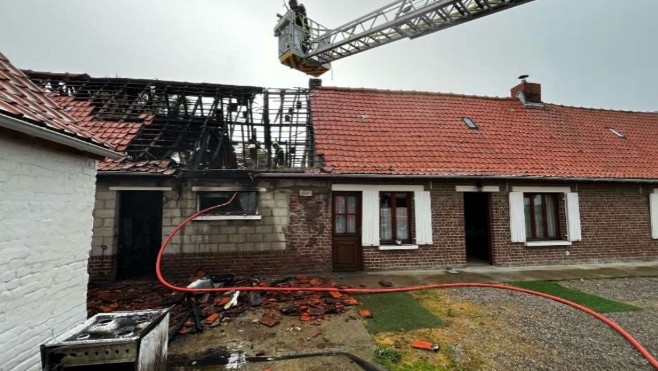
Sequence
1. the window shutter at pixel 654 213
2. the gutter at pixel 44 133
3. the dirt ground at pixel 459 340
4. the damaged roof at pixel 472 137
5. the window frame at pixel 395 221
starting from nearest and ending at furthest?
1. the gutter at pixel 44 133
2. the dirt ground at pixel 459 340
3. the window frame at pixel 395 221
4. the damaged roof at pixel 472 137
5. the window shutter at pixel 654 213

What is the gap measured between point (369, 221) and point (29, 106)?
697 cm

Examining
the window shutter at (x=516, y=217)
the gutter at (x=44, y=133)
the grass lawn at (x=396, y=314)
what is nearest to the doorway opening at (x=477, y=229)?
the window shutter at (x=516, y=217)

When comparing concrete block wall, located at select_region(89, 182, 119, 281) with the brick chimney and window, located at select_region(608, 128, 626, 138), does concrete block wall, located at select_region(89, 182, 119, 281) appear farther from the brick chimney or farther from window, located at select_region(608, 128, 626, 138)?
window, located at select_region(608, 128, 626, 138)

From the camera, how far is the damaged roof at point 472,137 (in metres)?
8.73

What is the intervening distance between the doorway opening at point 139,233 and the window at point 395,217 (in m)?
6.61

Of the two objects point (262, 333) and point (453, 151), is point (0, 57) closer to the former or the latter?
point (262, 333)

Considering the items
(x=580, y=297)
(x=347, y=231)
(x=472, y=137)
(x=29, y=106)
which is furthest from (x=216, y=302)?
(x=472, y=137)

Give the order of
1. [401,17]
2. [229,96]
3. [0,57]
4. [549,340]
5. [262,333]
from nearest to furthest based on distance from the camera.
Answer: [0,57] < [549,340] < [262,333] < [401,17] < [229,96]

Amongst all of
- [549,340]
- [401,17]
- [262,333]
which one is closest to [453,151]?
→ [401,17]

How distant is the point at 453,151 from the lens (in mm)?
9344

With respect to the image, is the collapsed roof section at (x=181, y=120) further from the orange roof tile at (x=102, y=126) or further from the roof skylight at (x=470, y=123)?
the roof skylight at (x=470, y=123)

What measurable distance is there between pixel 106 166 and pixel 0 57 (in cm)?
359

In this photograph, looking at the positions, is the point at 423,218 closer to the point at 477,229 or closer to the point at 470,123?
the point at 477,229

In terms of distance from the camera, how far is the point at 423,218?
8398 mm
